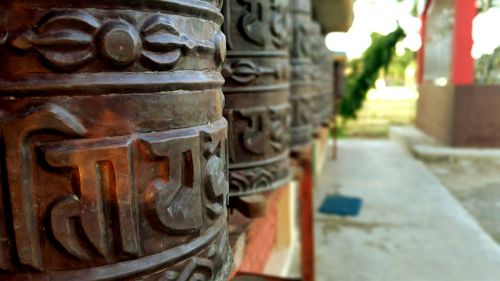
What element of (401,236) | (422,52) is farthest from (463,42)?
(401,236)

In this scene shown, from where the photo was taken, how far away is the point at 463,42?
560 cm

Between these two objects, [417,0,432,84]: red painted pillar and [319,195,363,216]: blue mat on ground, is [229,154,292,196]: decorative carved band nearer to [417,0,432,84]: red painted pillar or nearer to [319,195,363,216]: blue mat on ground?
[319,195,363,216]: blue mat on ground

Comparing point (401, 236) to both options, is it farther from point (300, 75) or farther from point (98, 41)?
point (98, 41)

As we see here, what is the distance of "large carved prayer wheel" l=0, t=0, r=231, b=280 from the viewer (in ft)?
1.40

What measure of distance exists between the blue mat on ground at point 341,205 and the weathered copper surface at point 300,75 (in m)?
2.28

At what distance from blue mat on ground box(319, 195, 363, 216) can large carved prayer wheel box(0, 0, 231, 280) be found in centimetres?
343

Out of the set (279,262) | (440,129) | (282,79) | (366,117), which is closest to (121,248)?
(282,79)

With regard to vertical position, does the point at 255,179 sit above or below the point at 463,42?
below

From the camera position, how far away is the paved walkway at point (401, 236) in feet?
9.04

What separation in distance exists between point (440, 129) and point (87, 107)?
6.32 m

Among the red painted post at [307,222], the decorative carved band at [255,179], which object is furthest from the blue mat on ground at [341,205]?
the decorative carved band at [255,179]

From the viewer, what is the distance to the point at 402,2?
888cm

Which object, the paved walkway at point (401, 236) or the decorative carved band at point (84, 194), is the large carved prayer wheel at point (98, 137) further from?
the paved walkway at point (401, 236)

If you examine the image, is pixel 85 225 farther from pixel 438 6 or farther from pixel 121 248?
pixel 438 6
